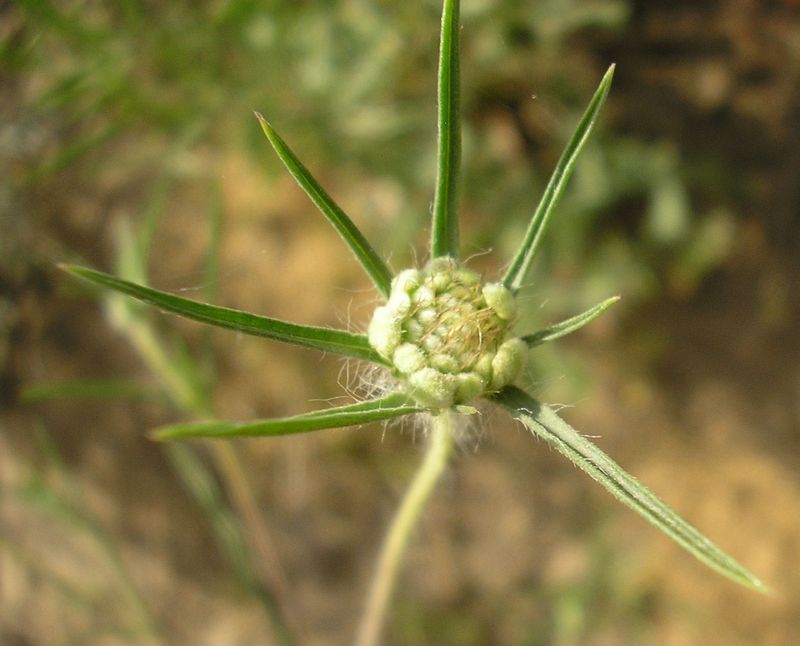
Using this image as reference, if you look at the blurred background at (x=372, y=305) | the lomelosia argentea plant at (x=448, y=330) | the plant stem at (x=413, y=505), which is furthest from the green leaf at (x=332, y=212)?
the blurred background at (x=372, y=305)

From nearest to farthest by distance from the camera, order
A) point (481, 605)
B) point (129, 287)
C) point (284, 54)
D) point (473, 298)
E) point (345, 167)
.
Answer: point (129, 287), point (473, 298), point (284, 54), point (345, 167), point (481, 605)

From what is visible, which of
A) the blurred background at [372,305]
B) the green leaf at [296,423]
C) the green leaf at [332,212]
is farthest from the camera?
the blurred background at [372,305]

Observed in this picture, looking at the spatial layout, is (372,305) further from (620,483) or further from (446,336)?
(620,483)

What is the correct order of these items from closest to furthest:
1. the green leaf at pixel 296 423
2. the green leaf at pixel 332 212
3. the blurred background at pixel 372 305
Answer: the green leaf at pixel 296 423, the green leaf at pixel 332 212, the blurred background at pixel 372 305

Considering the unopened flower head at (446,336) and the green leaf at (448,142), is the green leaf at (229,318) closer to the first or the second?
the unopened flower head at (446,336)

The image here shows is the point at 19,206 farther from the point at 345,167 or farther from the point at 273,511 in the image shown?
the point at 273,511


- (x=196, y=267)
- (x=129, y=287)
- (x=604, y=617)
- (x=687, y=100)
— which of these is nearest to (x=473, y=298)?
(x=129, y=287)
